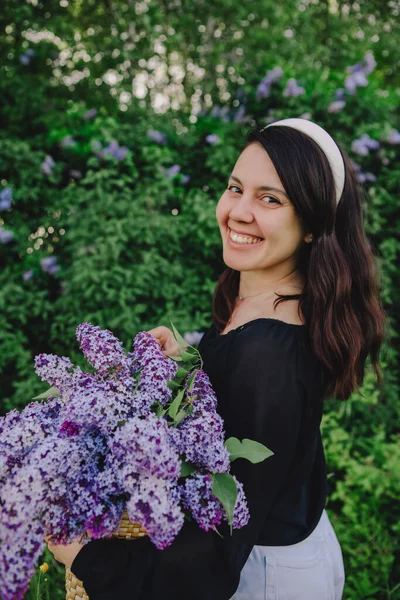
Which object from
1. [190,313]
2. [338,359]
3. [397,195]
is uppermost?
[397,195]

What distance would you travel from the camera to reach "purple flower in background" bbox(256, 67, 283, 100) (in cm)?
379

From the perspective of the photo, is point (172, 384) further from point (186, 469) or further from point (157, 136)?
point (157, 136)

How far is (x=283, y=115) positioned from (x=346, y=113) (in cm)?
47

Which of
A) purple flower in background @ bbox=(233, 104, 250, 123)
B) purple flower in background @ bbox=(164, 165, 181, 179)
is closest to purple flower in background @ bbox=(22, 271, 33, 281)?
purple flower in background @ bbox=(164, 165, 181, 179)

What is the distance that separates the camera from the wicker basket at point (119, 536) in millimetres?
1166

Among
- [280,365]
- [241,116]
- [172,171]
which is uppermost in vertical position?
[241,116]

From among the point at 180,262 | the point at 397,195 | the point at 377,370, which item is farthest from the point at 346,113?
the point at 377,370

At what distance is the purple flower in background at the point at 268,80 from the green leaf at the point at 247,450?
3.16 metres

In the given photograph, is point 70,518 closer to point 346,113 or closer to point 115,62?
point 346,113

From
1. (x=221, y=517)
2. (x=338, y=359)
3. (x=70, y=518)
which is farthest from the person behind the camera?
(x=338, y=359)

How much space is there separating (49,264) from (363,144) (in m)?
2.22

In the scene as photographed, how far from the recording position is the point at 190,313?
3.78 metres

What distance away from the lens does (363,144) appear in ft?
12.2

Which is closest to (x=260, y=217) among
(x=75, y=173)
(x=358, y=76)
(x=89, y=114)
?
(x=75, y=173)
